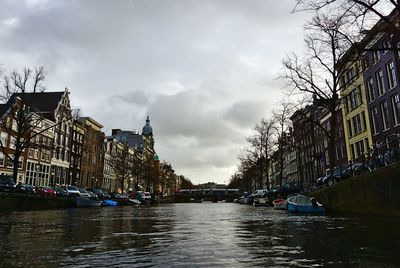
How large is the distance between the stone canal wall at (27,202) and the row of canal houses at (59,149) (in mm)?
6233

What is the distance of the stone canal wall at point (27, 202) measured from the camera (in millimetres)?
37750

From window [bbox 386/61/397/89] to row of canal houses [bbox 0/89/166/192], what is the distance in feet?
126

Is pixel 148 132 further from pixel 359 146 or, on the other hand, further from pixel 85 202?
pixel 359 146

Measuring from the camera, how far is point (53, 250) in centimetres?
1057

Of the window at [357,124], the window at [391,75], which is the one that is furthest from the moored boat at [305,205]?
the window at [357,124]

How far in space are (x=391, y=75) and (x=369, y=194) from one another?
23348 mm

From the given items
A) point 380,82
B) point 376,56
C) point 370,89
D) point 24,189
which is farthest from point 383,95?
point 24,189

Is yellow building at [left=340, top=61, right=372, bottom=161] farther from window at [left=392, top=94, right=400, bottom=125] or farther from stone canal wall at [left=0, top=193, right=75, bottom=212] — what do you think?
stone canal wall at [left=0, top=193, right=75, bottom=212]

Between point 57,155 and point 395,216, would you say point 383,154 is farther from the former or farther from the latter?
point 57,155

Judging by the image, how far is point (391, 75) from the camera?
44.0 metres

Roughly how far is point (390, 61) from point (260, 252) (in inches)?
1591

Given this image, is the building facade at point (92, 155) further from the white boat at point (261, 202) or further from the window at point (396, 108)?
the window at point (396, 108)

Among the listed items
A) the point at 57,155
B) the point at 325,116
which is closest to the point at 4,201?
the point at 57,155

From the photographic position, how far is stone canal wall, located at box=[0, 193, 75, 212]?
1486 inches
